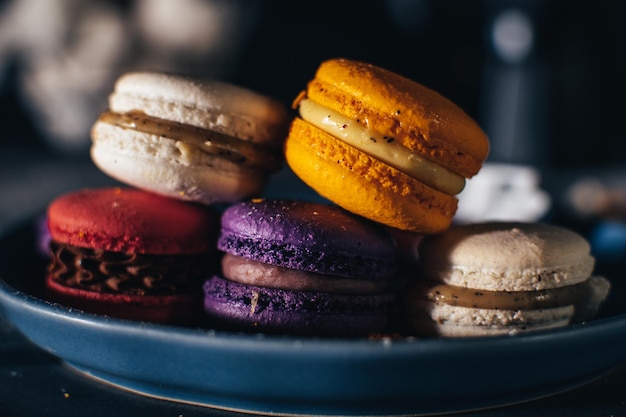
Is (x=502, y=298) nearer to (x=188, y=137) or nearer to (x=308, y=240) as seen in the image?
(x=308, y=240)

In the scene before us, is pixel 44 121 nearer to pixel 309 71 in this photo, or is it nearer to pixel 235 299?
pixel 309 71

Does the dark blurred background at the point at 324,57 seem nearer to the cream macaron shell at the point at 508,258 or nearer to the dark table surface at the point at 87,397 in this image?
the cream macaron shell at the point at 508,258

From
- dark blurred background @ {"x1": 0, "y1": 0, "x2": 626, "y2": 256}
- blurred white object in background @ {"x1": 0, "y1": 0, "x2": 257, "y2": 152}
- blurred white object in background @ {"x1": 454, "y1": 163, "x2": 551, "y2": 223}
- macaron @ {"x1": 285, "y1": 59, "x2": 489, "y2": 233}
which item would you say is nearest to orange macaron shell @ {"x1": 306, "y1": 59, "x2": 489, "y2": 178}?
macaron @ {"x1": 285, "y1": 59, "x2": 489, "y2": 233}

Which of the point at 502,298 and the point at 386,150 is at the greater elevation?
the point at 386,150

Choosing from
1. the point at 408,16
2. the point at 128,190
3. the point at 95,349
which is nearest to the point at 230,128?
the point at 128,190

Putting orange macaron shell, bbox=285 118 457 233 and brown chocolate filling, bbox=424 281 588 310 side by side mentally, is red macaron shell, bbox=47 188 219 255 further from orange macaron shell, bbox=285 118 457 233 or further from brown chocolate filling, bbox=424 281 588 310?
brown chocolate filling, bbox=424 281 588 310

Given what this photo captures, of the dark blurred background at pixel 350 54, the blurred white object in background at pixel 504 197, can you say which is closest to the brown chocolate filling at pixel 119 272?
the blurred white object in background at pixel 504 197

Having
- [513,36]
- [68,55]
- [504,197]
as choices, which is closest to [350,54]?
[513,36]
